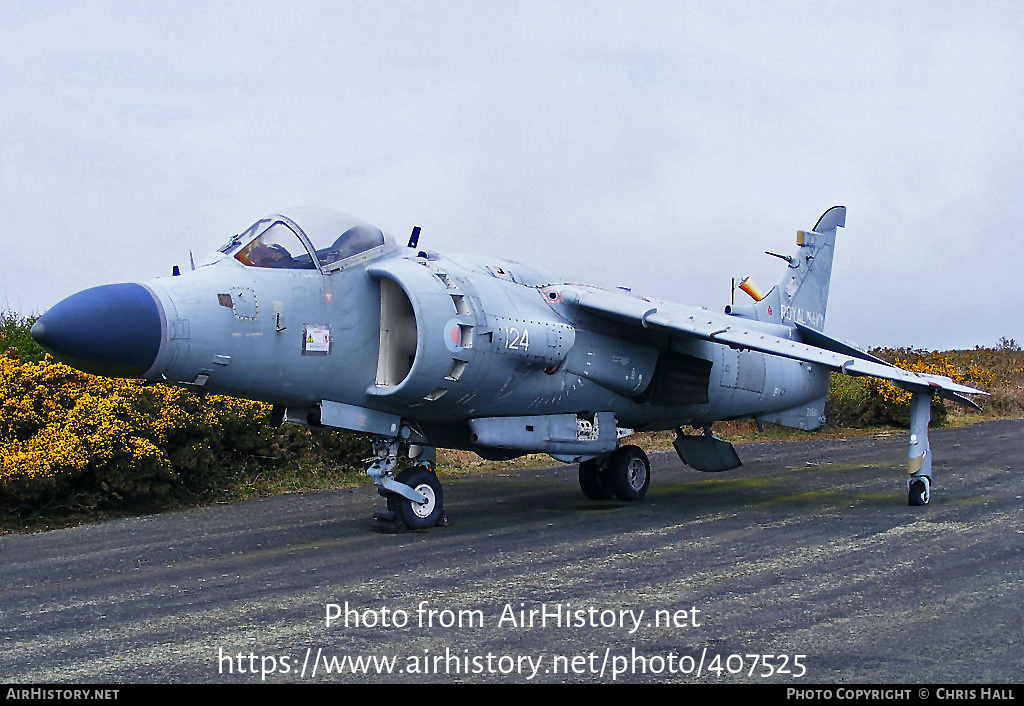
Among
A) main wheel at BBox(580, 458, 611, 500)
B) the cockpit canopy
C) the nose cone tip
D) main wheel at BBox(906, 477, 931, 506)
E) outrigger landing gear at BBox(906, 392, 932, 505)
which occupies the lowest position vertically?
main wheel at BBox(580, 458, 611, 500)

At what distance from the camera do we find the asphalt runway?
16.2 ft

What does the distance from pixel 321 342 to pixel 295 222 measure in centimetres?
118

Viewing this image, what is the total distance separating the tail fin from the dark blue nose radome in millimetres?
9527

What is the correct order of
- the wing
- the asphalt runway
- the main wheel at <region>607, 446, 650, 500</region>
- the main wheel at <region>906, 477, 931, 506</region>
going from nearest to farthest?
1. the asphalt runway
2. the wing
3. the main wheel at <region>906, 477, 931, 506</region>
4. the main wheel at <region>607, 446, 650, 500</region>

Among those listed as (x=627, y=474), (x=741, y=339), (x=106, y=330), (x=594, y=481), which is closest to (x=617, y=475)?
(x=627, y=474)

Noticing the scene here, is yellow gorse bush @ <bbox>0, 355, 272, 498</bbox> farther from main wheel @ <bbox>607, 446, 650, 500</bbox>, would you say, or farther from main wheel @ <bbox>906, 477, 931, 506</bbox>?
main wheel @ <bbox>906, 477, 931, 506</bbox>

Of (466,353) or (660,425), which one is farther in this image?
(660,425)

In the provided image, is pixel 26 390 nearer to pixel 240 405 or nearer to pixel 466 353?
pixel 240 405

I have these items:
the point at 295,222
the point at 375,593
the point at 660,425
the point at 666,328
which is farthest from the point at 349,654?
the point at 660,425

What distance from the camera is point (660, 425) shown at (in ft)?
42.0

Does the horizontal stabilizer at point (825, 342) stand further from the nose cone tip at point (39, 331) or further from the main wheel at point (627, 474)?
the nose cone tip at point (39, 331)

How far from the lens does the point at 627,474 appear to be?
1237 centimetres

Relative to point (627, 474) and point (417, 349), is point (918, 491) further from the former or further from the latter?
point (417, 349)

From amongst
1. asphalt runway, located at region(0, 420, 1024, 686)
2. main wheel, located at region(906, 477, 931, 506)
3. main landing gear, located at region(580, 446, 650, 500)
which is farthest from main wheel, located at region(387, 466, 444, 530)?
main wheel, located at region(906, 477, 931, 506)
